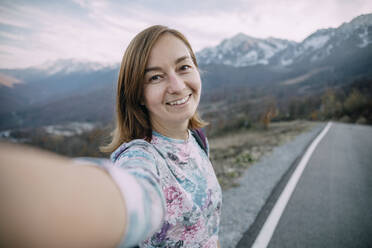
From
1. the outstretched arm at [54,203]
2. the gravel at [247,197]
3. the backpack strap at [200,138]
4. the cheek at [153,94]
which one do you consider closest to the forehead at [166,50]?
the cheek at [153,94]

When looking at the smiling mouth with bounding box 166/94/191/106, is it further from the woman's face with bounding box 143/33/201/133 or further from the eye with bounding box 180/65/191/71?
the eye with bounding box 180/65/191/71

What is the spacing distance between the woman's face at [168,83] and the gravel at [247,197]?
173 centimetres

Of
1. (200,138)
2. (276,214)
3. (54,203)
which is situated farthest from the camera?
(276,214)

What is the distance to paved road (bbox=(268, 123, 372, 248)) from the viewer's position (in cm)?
222

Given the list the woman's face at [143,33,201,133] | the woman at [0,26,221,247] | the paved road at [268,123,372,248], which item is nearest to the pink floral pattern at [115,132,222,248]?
the woman at [0,26,221,247]

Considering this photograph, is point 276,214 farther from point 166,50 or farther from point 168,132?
point 166,50

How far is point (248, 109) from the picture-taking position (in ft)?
175

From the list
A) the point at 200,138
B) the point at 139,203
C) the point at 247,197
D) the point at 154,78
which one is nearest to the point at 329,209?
the point at 247,197

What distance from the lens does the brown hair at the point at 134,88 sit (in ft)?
3.71

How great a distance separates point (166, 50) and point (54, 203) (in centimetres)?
104

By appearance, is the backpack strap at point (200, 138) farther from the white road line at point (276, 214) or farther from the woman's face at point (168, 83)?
Answer: the white road line at point (276, 214)

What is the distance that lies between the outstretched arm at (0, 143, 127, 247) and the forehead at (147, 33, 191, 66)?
0.85 m

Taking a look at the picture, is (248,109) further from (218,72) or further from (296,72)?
(218,72)

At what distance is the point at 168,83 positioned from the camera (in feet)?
3.89
